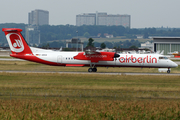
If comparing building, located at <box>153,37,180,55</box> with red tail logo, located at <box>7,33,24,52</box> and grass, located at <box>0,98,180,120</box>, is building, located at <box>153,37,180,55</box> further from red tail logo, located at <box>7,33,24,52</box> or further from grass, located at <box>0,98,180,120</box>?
grass, located at <box>0,98,180,120</box>

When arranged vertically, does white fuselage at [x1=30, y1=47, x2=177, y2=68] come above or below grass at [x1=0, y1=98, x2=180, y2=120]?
above

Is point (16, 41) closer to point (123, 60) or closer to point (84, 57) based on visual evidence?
point (84, 57)

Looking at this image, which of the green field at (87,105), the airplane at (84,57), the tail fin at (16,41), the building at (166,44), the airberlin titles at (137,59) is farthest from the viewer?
the building at (166,44)

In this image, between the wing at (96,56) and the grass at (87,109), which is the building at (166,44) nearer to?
the wing at (96,56)

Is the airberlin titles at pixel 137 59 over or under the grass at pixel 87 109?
over

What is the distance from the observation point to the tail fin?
43.6 meters

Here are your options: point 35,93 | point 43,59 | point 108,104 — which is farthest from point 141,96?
point 43,59

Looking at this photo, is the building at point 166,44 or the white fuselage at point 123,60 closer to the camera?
the white fuselage at point 123,60

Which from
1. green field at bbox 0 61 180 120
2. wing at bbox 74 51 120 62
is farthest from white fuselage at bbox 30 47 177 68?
green field at bbox 0 61 180 120

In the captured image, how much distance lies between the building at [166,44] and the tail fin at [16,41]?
88013mm

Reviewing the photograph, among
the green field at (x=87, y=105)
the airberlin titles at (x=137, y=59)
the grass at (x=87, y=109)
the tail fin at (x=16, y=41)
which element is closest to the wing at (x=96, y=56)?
the airberlin titles at (x=137, y=59)

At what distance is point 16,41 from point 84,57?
36.6ft

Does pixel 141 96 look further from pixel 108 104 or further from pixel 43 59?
pixel 43 59

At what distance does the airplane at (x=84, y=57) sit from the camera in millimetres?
43281
